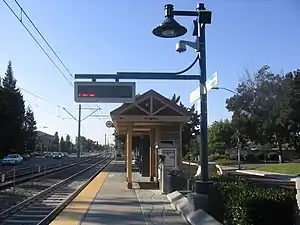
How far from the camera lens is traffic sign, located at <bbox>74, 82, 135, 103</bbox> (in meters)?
13.9

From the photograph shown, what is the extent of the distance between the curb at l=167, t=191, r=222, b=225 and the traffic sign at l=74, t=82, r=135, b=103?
3.56 metres

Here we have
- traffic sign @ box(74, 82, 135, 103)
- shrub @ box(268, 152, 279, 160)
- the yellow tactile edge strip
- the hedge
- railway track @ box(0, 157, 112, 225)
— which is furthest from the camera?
shrub @ box(268, 152, 279, 160)

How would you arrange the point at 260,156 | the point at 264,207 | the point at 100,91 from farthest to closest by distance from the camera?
1. the point at 260,156
2. the point at 100,91
3. the point at 264,207

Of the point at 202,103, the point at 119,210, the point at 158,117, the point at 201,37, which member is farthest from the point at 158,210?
the point at 158,117

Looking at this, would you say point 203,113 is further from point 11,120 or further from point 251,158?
point 11,120

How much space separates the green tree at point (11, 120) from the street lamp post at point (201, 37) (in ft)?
220

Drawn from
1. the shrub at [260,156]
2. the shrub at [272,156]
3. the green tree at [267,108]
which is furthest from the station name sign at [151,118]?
the shrub at [272,156]

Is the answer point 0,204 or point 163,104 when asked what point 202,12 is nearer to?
point 0,204

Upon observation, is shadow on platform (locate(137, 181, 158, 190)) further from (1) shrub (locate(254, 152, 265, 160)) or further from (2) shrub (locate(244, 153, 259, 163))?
(1) shrub (locate(254, 152, 265, 160))

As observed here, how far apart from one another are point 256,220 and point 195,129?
5632 centimetres

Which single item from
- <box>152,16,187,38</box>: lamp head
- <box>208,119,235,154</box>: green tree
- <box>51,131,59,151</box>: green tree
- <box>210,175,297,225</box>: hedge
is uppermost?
<box>51,131,59,151</box>: green tree

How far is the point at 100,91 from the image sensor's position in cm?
1395

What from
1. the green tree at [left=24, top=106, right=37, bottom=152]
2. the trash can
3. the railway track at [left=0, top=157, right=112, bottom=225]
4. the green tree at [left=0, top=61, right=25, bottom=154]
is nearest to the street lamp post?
A: the railway track at [left=0, top=157, right=112, bottom=225]

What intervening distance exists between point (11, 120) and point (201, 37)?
69.9 metres
